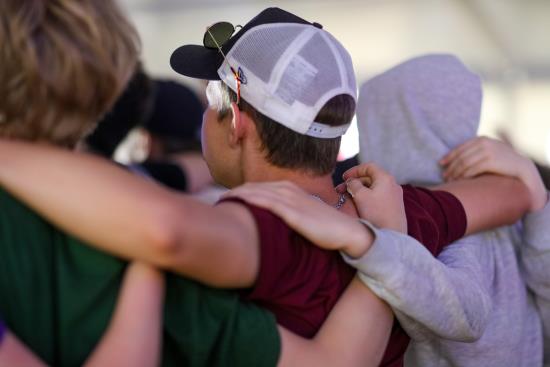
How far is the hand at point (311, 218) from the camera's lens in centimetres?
154

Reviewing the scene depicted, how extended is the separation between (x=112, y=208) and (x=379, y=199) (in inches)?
27.9

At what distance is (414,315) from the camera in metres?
1.66

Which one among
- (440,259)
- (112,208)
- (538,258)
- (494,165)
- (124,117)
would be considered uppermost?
(112,208)

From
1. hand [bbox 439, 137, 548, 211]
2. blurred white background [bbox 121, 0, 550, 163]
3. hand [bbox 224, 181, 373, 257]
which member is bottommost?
blurred white background [bbox 121, 0, 550, 163]

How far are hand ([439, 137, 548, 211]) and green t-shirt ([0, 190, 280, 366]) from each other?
0.99 meters

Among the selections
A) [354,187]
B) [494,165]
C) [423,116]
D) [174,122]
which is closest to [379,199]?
[354,187]

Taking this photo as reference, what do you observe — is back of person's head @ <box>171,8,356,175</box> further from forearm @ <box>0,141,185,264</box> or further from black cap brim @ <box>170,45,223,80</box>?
forearm @ <box>0,141,185,264</box>

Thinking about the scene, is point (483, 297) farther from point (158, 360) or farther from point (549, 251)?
point (158, 360)

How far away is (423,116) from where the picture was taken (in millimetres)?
2416

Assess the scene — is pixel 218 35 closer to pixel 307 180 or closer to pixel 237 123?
pixel 237 123

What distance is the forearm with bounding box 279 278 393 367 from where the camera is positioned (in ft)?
4.97

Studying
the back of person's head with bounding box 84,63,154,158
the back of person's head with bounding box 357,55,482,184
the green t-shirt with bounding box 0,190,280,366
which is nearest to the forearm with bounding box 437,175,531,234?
the back of person's head with bounding box 357,55,482,184

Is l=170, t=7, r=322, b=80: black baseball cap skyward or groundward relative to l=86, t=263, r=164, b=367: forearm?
skyward

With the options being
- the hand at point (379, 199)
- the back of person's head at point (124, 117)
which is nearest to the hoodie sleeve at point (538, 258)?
the hand at point (379, 199)
